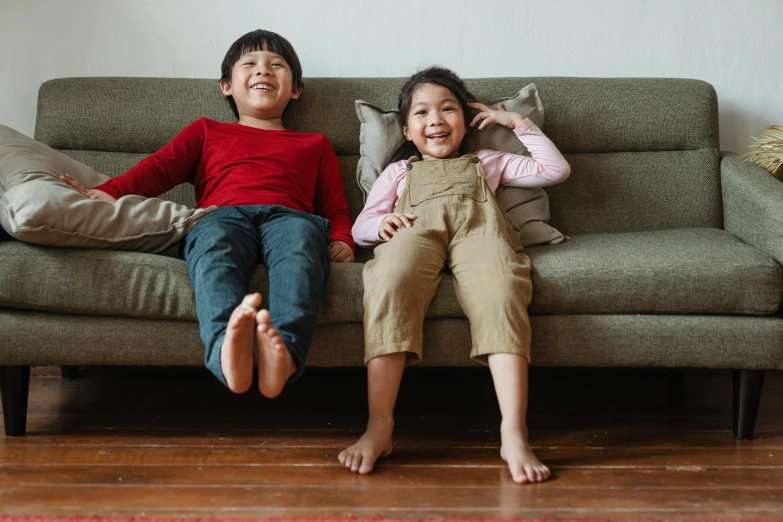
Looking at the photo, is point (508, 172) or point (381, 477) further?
point (508, 172)

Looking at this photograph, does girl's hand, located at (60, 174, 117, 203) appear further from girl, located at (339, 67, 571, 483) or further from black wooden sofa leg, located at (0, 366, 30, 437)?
girl, located at (339, 67, 571, 483)

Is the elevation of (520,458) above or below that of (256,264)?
below

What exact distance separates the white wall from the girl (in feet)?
Result: 1.31

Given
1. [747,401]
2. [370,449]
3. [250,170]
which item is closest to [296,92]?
[250,170]

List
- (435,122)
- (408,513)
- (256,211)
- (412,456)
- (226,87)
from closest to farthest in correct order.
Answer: (408,513), (412,456), (256,211), (435,122), (226,87)

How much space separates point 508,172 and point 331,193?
1.59 feet

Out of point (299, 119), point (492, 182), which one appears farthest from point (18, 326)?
point (492, 182)

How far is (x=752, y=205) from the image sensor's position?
1950 millimetres

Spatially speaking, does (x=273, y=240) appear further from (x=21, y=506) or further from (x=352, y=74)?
(x=352, y=74)

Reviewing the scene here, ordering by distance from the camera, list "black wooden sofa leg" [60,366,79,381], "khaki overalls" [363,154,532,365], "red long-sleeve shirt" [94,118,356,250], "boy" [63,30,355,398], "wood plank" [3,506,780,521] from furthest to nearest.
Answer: "black wooden sofa leg" [60,366,79,381]
"red long-sleeve shirt" [94,118,356,250]
"khaki overalls" [363,154,532,365]
"boy" [63,30,355,398]
"wood plank" [3,506,780,521]

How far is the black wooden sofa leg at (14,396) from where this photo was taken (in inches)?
67.3

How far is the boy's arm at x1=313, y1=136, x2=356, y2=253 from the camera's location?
6.81 feet

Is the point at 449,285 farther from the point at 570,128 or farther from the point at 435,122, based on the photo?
the point at 570,128

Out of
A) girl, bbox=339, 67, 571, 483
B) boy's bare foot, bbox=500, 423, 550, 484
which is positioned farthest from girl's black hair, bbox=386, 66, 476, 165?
boy's bare foot, bbox=500, 423, 550, 484
